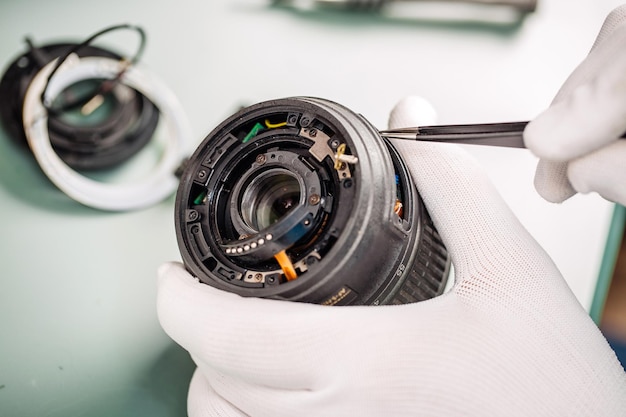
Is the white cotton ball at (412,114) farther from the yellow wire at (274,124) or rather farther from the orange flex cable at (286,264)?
the orange flex cable at (286,264)

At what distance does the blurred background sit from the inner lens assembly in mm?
448

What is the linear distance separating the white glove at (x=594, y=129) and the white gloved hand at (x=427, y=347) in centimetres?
18

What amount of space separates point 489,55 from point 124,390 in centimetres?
126

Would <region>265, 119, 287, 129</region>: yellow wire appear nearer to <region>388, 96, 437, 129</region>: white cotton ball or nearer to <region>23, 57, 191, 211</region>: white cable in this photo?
<region>388, 96, 437, 129</region>: white cotton ball

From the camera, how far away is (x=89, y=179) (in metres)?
1.39

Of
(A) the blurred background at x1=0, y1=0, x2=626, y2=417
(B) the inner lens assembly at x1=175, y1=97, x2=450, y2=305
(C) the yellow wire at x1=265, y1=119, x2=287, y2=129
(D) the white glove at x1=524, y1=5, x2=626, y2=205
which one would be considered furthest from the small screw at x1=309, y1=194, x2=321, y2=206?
(A) the blurred background at x1=0, y1=0, x2=626, y2=417

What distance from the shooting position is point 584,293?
1.35 metres

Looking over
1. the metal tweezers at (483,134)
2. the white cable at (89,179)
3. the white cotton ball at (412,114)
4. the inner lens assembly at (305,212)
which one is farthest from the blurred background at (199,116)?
the metal tweezers at (483,134)

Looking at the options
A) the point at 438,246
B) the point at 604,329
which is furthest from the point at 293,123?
the point at 604,329

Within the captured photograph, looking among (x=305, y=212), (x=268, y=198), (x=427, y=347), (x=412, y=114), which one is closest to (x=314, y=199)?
(x=305, y=212)

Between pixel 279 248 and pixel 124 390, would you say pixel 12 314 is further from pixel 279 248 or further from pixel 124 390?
pixel 279 248

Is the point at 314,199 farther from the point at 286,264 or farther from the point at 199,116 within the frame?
the point at 199,116

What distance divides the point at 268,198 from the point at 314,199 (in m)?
0.15

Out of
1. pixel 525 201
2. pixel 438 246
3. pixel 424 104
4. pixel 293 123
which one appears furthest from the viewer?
pixel 525 201
